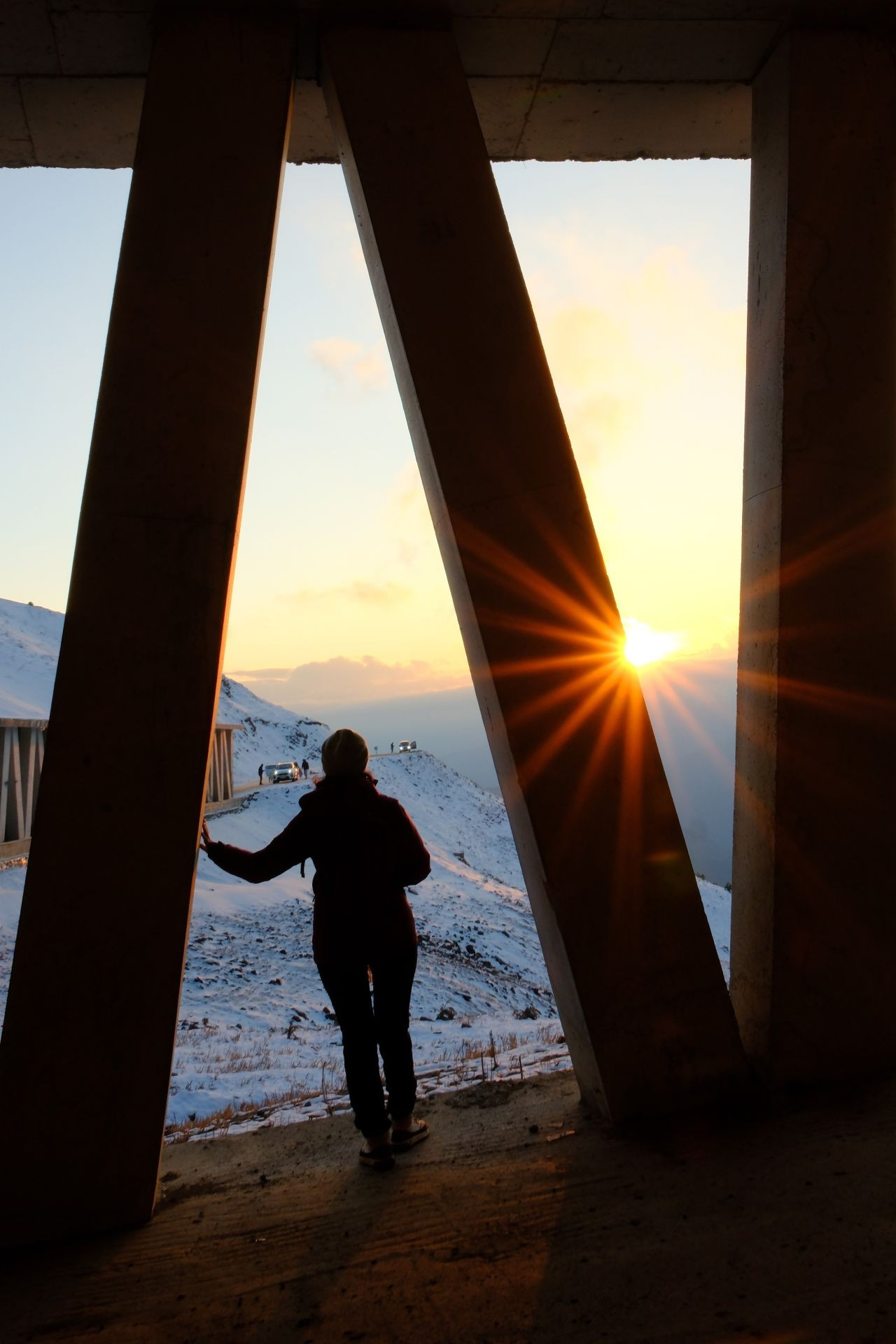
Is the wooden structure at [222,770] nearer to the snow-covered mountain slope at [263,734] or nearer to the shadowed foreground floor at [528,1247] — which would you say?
the snow-covered mountain slope at [263,734]

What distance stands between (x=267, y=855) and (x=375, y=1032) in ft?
2.82

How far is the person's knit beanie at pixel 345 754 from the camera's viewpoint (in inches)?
140

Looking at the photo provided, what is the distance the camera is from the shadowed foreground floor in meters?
2.14

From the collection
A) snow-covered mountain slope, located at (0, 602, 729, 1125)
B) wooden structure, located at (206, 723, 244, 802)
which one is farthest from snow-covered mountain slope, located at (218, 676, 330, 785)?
snow-covered mountain slope, located at (0, 602, 729, 1125)

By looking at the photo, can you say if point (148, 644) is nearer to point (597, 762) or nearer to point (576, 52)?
point (597, 762)

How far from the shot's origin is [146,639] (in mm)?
3229

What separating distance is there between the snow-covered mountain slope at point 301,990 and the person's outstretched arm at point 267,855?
0.86m

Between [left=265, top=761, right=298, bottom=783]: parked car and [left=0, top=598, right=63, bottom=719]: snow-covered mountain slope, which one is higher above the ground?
[left=0, top=598, right=63, bottom=719]: snow-covered mountain slope

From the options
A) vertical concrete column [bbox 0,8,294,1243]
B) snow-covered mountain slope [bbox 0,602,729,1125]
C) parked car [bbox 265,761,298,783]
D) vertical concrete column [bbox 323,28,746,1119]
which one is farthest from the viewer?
parked car [bbox 265,761,298,783]

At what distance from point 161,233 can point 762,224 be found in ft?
8.99

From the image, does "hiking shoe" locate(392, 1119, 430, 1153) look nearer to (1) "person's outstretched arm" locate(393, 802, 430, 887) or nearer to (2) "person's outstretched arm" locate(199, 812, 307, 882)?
(1) "person's outstretched arm" locate(393, 802, 430, 887)

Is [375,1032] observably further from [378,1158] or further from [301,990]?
[301,990]

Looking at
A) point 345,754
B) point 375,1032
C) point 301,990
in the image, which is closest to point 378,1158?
point 375,1032

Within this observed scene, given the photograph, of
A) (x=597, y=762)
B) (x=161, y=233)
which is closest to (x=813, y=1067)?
(x=597, y=762)
